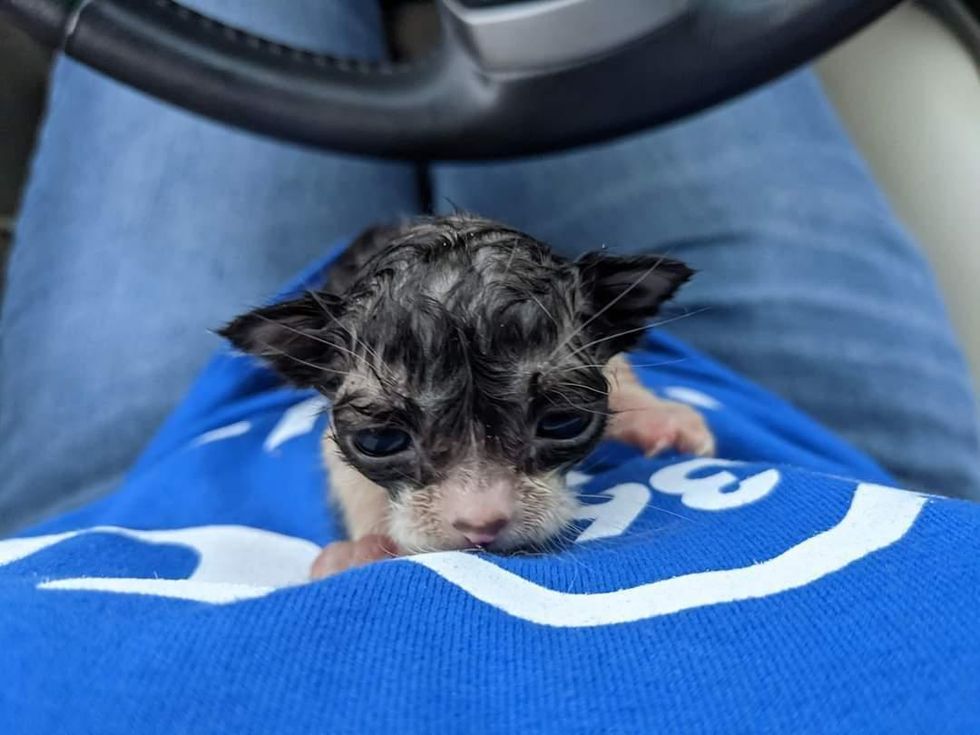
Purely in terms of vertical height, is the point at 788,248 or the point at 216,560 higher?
the point at 788,248

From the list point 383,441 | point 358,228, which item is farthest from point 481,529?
point 358,228

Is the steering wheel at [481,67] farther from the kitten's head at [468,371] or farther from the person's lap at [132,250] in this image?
the person's lap at [132,250]

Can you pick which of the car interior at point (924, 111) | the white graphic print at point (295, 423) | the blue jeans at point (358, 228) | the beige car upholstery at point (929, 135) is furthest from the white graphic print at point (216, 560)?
the beige car upholstery at point (929, 135)

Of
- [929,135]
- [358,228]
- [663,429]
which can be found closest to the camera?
[663,429]

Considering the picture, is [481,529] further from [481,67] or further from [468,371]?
[481,67]

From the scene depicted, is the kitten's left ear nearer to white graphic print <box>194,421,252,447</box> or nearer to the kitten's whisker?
the kitten's whisker

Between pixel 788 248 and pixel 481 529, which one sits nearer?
pixel 481 529

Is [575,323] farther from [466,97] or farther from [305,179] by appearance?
[305,179]
